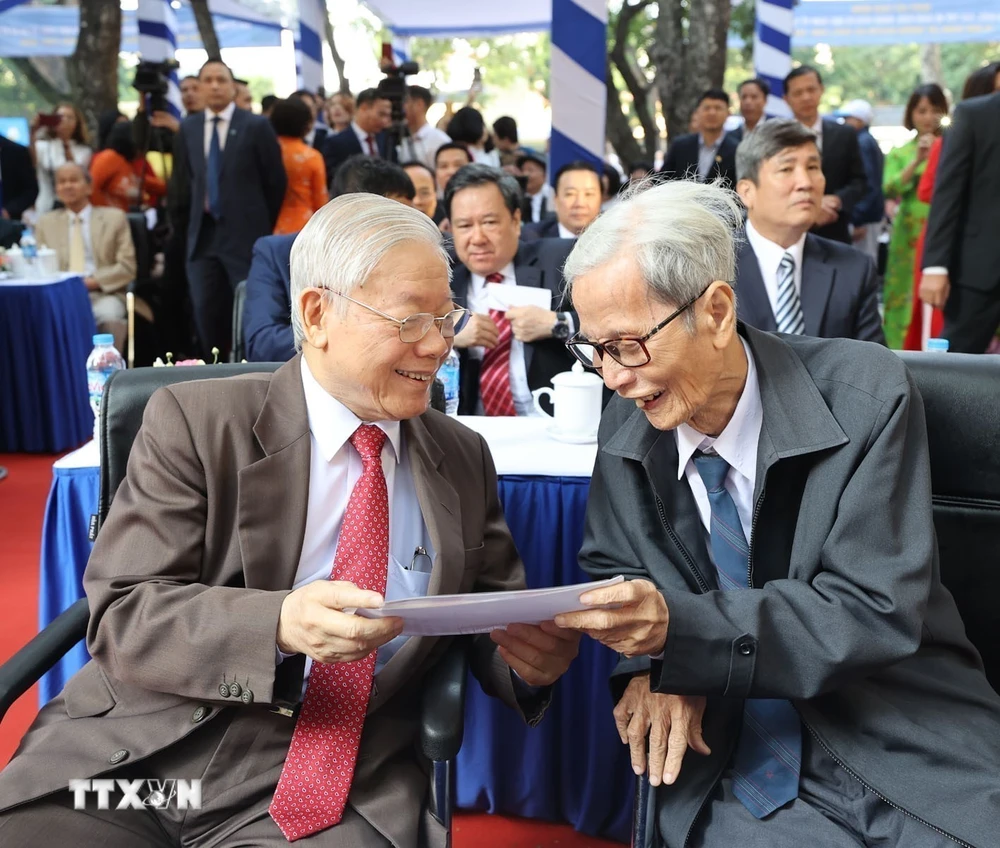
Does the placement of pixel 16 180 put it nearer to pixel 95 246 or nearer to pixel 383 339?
pixel 95 246

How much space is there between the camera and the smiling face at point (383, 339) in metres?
1.48

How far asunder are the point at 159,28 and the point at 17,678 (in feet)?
31.2

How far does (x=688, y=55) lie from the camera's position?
9852 millimetres

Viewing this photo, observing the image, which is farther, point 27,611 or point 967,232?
point 967,232

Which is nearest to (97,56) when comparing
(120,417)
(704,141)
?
(704,141)

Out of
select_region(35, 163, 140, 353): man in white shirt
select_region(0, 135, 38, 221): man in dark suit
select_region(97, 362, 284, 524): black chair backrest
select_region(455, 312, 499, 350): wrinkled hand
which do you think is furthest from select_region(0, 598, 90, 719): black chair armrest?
select_region(0, 135, 38, 221): man in dark suit

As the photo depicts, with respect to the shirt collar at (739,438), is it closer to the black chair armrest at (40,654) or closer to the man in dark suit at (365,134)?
the black chair armrest at (40,654)

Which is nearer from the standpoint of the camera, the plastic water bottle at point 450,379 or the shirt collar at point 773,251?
the plastic water bottle at point 450,379

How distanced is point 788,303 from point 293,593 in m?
2.13

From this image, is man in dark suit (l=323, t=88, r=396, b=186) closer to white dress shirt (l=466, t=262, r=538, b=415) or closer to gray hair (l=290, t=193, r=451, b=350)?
white dress shirt (l=466, t=262, r=538, b=415)

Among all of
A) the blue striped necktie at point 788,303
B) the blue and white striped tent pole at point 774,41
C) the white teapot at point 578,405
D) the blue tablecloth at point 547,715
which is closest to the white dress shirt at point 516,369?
the white teapot at point 578,405

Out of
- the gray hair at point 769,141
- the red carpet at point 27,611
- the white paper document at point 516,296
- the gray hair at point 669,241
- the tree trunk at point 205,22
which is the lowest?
the red carpet at point 27,611

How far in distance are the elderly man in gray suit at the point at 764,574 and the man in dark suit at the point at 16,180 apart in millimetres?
7055

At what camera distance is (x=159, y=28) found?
950 centimetres
